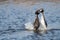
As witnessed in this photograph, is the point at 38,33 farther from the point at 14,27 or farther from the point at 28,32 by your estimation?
the point at 14,27

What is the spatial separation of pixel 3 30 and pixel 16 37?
1297mm

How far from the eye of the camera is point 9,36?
1094cm

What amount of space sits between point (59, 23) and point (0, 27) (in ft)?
8.90

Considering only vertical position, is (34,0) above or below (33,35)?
above

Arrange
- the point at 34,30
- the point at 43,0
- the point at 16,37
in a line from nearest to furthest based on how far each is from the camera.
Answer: the point at 16,37 → the point at 34,30 → the point at 43,0

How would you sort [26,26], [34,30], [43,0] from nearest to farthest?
[34,30] < [26,26] < [43,0]

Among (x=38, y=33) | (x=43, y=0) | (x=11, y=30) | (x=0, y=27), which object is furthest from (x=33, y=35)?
(x=43, y=0)

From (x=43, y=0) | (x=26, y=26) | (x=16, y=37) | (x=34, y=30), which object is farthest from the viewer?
(x=43, y=0)

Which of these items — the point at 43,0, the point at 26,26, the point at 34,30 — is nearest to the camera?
the point at 34,30

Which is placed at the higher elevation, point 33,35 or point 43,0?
point 43,0

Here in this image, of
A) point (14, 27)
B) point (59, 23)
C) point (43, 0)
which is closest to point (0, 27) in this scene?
point (14, 27)

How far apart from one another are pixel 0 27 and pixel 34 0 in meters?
11.4

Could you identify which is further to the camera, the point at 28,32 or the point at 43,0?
the point at 43,0

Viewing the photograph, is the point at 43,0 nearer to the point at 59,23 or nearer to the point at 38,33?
the point at 59,23
